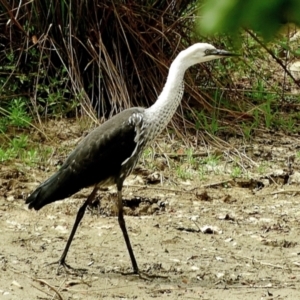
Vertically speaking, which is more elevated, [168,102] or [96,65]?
[168,102]

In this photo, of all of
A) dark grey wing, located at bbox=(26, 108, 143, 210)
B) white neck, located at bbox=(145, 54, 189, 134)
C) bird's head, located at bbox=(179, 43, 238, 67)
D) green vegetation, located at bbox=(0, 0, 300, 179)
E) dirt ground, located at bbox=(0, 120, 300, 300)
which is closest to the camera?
dirt ground, located at bbox=(0, 120, 300, 300)

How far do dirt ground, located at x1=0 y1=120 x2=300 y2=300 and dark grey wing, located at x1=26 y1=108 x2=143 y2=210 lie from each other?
1.50 ft

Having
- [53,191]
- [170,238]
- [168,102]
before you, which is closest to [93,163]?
[53,191]

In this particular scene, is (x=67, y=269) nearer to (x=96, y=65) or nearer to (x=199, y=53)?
(x=199, y=53)

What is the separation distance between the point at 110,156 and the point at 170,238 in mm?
987

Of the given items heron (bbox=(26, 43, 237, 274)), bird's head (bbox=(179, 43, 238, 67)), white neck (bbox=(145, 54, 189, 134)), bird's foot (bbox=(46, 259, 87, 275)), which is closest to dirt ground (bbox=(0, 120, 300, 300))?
bird's foot (bbox=(46, 259, 87, 275))

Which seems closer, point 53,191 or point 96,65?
point 53,191

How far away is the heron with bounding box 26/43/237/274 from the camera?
15.0ft

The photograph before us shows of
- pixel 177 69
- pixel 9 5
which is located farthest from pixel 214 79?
pixel 177 69

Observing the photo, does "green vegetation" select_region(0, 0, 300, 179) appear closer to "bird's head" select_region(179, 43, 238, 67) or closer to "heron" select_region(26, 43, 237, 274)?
"bird's head" select_region(179, 43, 238, 67)

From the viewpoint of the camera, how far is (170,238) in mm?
5355

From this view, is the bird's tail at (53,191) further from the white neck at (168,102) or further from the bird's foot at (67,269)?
the white neck at (168,102)

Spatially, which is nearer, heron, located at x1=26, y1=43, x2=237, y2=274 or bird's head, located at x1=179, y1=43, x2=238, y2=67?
heron, located at x1=26, y1=43, x2=237, y2=274

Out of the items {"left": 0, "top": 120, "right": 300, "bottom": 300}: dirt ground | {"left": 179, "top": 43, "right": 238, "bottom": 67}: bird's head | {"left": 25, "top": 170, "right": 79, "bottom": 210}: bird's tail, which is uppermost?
{"left": 179, "top": 43, "right": 238, "bottom": 67}: bird's head
